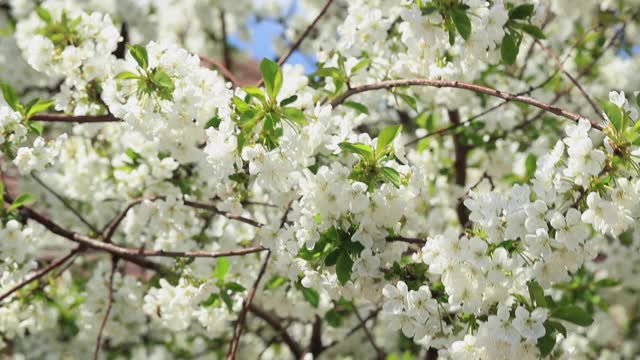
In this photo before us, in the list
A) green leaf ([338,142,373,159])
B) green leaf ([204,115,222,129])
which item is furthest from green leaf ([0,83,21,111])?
green leaf ([338,142,373,159])

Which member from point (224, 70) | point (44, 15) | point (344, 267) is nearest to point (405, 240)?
point (344, 267)

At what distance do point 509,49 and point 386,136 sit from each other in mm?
654

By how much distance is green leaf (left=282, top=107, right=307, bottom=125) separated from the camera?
1.93 meters

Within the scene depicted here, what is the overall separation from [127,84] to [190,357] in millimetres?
2854

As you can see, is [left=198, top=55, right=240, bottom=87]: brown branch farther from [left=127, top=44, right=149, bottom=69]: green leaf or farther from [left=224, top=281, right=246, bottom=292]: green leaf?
[left=224, top=281, right=246, bottom=292]: green leaf

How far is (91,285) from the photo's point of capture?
11.4 feet

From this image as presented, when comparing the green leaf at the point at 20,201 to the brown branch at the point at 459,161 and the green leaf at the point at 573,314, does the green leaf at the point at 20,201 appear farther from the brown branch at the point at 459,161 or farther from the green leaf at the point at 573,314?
the brown branch at the point at 459,161

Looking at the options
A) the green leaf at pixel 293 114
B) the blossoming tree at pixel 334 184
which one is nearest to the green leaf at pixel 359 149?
the blossoming tree at pixel 334 184

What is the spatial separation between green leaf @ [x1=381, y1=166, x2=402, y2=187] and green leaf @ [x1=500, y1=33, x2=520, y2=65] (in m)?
0.67

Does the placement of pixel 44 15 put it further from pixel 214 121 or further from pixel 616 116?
pixel 616 116

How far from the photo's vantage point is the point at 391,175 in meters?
1.86

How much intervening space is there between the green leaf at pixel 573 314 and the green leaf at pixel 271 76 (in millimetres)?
925

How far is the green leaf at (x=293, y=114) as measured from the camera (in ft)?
6.34

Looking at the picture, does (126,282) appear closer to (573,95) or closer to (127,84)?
(127,84)
